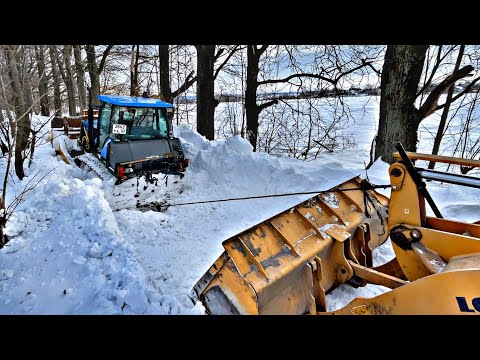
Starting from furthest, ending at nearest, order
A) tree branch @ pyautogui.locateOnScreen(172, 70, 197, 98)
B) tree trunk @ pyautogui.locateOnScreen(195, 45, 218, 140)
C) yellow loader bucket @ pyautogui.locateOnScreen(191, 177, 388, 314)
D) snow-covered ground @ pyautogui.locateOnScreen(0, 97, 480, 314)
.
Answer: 1. tree branch @ pyautogui.locateOnScreen(172, 70, 197, 98)
2. tree trunk @ pyautogui.locateOnScreen(195, 45, 218, 140)
3. snow-covered ground @ pyautogui.locateOnScreen(0, 97, 480, 314)
4. yellow loader bucket @ pyautogui.locateOnScreen(191, 177, 388, 314)

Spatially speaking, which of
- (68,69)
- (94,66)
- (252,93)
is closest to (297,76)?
(252,93)

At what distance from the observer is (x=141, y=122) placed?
6652 millimetres

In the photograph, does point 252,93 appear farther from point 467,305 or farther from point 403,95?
point 467,305

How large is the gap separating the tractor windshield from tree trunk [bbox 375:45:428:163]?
16.2 ft

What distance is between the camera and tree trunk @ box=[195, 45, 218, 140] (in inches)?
390

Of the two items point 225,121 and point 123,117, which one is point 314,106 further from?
point 123,117

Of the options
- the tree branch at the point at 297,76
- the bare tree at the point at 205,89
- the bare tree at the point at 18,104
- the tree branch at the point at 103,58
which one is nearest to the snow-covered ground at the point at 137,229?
the bare tree at the point at 18,104

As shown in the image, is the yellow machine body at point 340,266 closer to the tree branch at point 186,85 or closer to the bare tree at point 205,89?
the bare tree at point 205,89

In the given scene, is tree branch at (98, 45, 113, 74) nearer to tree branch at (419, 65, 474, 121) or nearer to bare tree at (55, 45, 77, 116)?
bare tree at (55, 45, 77, 116)

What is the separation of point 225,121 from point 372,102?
5942 millimetres

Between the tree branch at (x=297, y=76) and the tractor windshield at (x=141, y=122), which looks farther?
the tree branch at (x=297, y=76)

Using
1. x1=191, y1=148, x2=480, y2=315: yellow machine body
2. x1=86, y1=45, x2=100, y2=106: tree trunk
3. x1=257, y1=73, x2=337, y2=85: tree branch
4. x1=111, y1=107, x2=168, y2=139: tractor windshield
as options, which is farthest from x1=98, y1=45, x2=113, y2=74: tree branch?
x1=191, y1=148, x2=480, y2=315: yellow machine body

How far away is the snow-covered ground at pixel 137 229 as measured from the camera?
2959 millimetres

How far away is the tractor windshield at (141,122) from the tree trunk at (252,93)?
451cm
